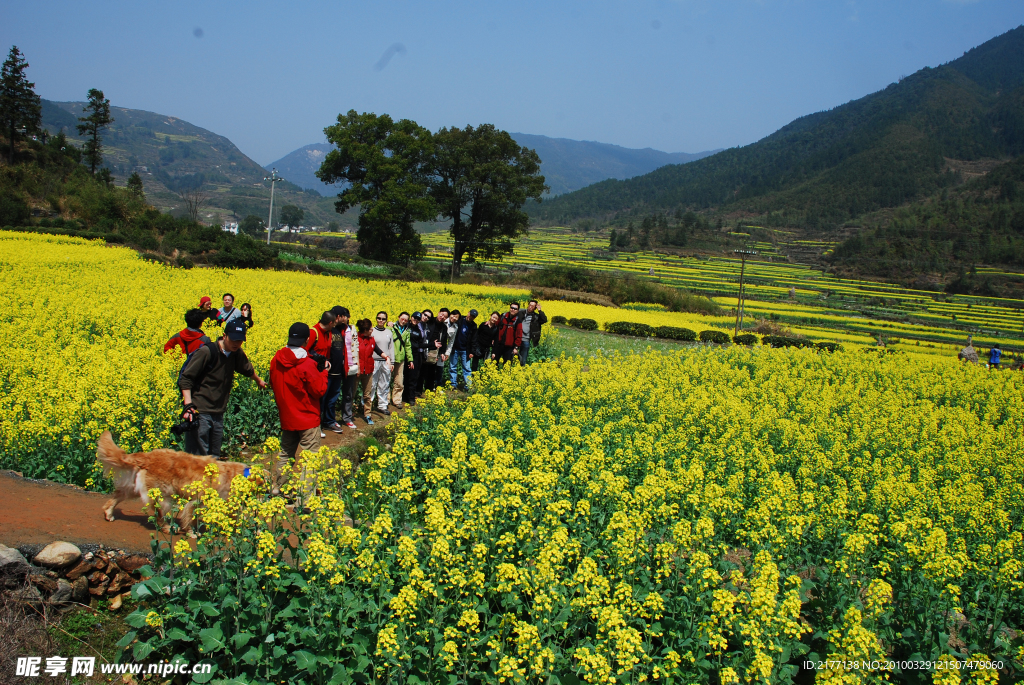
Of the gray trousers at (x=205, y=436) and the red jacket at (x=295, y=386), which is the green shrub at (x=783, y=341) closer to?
the red jacket at (x=295, y=386)

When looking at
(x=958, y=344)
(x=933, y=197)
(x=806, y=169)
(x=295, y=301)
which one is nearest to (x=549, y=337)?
(x=295, y=301)

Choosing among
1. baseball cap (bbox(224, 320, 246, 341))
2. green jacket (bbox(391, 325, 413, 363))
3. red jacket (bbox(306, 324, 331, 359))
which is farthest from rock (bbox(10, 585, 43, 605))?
green jacket (bbox(391, 325, 413, 363))

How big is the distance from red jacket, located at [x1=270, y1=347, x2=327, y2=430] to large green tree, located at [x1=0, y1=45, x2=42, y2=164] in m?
50.4

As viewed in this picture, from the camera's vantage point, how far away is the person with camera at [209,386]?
20.2ft

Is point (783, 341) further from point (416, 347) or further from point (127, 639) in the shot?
point (127, 639)

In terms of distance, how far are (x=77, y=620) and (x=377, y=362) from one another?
6283mm

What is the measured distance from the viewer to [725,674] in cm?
333

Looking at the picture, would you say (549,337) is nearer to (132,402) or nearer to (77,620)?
(132,402)

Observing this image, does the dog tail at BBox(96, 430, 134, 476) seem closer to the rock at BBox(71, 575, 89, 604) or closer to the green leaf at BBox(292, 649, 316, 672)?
the rock at BBox(71, 575, 89, 604)

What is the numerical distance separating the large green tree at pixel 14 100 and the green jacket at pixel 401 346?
47.5m

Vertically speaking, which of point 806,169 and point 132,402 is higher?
point 806,169

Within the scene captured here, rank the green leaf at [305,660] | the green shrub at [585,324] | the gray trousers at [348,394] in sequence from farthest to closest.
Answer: the green shrub at [585,324] → the gray trousers at [348,394] → the green leaf at [305,660]

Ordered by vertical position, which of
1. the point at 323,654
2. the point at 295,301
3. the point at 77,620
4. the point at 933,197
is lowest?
the point at 77,620

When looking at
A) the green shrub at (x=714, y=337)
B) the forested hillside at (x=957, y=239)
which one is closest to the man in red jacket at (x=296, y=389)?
the green shrub at (x=714, y=337)
